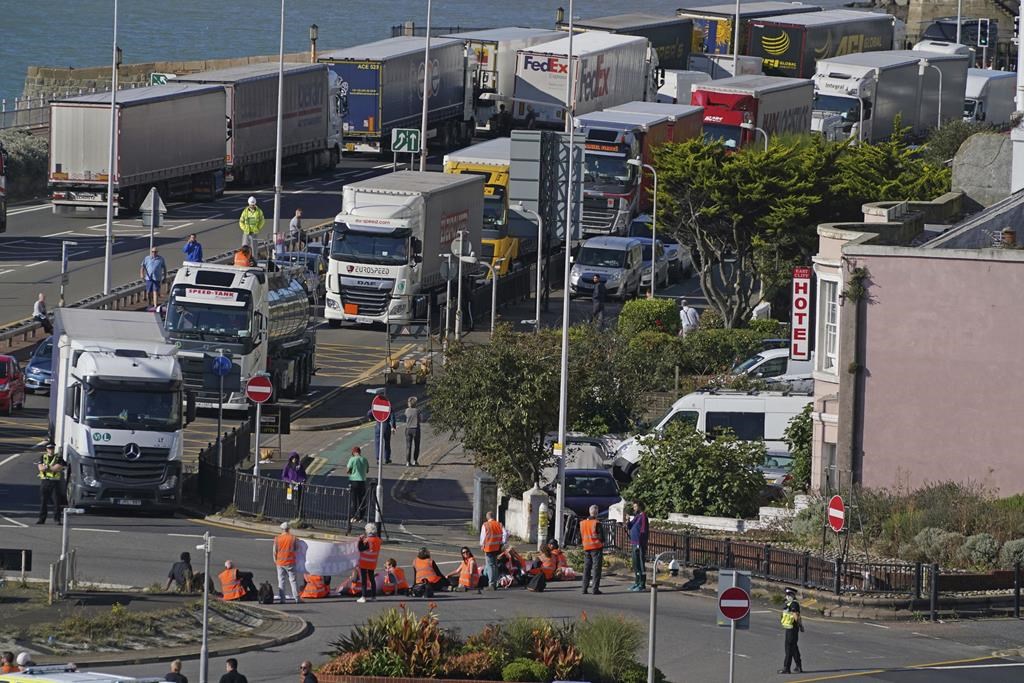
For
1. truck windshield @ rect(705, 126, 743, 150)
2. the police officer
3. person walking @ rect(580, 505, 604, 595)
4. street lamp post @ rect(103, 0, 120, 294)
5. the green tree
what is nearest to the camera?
the police officer

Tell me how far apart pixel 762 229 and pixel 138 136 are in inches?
905

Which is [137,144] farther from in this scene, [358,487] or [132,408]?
[358,487]

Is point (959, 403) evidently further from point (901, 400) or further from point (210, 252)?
point (210, 252)

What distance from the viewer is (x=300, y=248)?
64.1 m

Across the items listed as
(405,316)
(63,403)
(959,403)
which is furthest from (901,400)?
(405,316)

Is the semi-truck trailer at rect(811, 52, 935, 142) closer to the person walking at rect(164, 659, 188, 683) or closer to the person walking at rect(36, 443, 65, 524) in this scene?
the person walking at rect(36, 443, 65, 524)

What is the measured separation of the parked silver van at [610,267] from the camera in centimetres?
6231

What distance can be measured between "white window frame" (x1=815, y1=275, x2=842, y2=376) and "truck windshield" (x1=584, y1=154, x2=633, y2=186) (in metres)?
29.3

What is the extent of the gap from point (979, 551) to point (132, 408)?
15084 millimetres

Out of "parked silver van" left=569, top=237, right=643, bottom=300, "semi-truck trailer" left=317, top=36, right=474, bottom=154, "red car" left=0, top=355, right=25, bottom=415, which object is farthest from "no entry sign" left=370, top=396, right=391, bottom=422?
"semi-truck trailer" left=317, top=36, right=474, bottom=154

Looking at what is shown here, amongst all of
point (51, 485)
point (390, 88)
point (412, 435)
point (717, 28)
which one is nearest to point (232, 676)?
point (51, 485)

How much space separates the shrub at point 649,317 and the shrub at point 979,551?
68.4ft

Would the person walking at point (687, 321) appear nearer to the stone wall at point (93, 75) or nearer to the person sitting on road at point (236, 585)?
the person sitting on road at point (236, 585)

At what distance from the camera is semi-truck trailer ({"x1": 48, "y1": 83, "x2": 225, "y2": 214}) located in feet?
227
